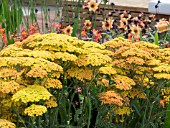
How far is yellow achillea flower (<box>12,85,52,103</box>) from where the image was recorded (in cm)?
177

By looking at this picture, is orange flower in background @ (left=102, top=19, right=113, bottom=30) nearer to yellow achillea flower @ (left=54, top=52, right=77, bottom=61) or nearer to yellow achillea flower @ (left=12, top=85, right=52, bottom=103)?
yellow achillea flower @ (left=54, top=52, right=77, bottom=61)

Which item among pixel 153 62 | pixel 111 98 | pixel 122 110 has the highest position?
pixel 153 62

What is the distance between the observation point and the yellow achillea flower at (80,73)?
6.68 ft

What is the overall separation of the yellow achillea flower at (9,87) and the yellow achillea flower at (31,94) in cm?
4

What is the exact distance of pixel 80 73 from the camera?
2.06 metres

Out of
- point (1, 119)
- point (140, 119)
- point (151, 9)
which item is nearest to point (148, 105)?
point (140, 119)

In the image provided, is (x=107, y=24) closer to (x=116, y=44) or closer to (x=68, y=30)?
(x=68, y=30)

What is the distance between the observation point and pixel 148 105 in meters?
2.45

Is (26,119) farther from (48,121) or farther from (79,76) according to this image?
(79,76)

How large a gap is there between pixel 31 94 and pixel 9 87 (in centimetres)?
10

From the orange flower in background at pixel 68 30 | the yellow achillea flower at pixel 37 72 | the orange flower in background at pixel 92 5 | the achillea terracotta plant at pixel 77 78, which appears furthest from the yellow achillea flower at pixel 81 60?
the orange flower in background at pixel 92 5

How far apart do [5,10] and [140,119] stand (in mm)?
2208

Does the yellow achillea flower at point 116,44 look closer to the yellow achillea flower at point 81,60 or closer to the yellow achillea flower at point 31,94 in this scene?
the yellow achillea flower at point 81,60

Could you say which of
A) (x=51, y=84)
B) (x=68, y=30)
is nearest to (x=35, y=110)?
(x=51, y=84)
